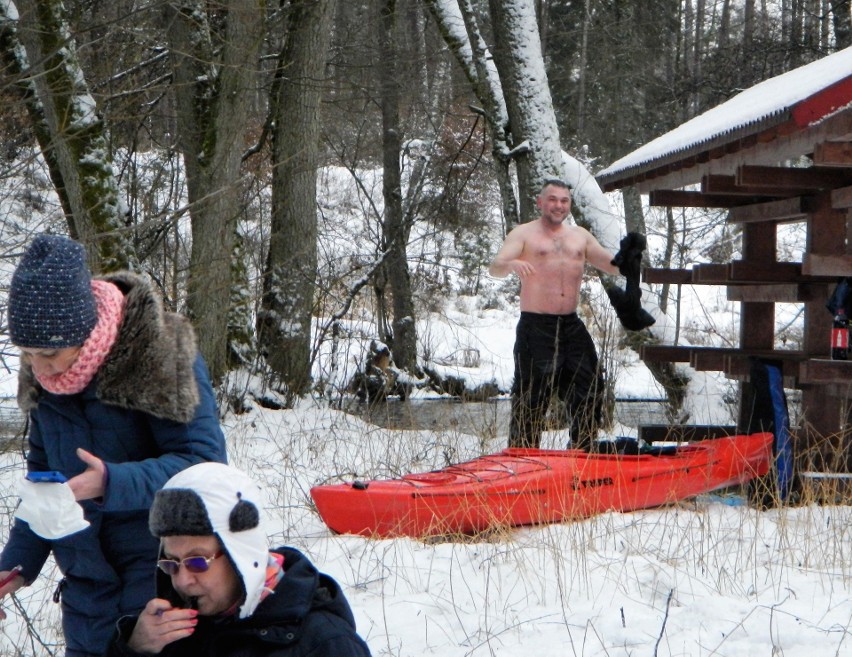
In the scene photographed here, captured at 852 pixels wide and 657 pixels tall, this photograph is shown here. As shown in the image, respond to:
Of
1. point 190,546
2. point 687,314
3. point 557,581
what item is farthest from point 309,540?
point 687,314

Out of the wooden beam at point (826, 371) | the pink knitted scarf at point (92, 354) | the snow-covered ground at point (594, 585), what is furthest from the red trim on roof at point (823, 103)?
the pink knitted scarf at point (92, 354)

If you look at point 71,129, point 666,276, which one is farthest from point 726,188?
point 71,129

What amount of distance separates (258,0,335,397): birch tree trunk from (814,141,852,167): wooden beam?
6.40 meters

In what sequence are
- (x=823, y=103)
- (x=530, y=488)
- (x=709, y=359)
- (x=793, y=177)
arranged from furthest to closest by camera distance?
(x=709, y=359)
(x=793, y=177)
(x=530, y=488)
(x=823, y=103)

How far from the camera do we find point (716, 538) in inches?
211

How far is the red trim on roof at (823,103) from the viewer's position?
562 centimetres

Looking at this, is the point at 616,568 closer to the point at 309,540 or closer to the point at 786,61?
the point at 309,540

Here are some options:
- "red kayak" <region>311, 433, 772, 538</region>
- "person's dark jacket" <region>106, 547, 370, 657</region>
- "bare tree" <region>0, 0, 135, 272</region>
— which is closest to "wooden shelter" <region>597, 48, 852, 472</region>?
"red kayak" <region>311, 433, 772, 538</region>

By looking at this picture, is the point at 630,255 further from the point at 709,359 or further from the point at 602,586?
the point at 602,586

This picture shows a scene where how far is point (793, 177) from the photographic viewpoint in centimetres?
689

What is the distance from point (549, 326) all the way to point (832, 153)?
8.59 ft

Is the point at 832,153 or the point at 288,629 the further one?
the point at 832,153

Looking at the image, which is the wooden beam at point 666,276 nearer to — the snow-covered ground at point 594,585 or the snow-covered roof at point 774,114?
the snow-covered roof at point 774,114

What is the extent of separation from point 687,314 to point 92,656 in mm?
20966
